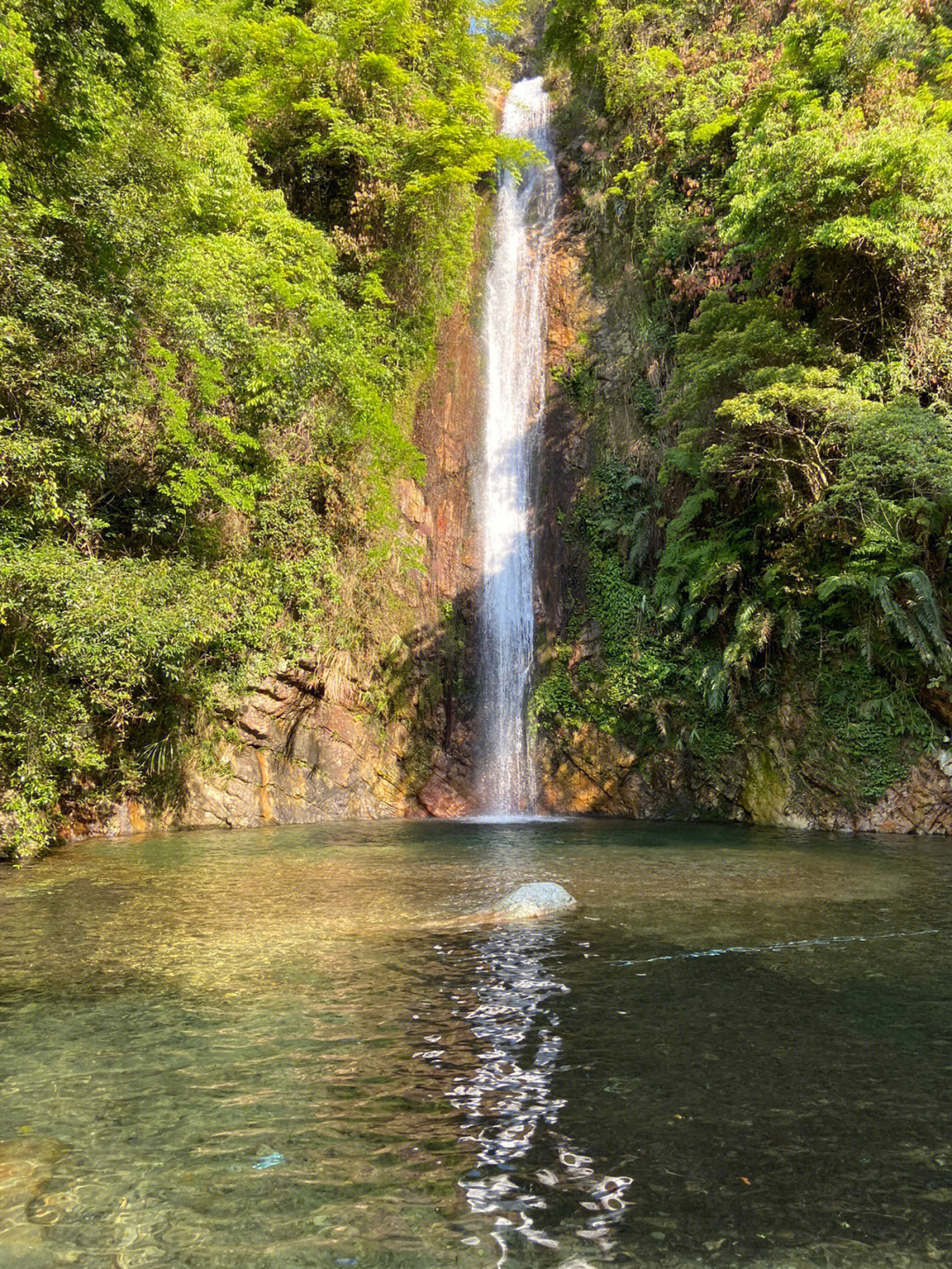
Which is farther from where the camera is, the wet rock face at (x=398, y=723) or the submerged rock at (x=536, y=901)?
the wet rock face at (x=398, y=723)

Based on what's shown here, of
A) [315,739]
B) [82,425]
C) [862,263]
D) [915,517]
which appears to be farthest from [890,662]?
[82,425]

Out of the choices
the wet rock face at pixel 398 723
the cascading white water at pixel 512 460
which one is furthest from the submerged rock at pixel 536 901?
the cascading white water at pixel 512 460

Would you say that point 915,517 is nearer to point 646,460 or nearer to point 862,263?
point 862,263

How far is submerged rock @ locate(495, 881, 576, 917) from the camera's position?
6469mm

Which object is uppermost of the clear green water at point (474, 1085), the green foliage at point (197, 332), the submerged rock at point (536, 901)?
the green foliage at point (197, 332)

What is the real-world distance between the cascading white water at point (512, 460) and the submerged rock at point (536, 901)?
34.2 ft

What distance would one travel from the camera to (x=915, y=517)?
39.6 ft

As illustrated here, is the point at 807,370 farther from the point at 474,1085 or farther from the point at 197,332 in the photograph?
the point at 474,1085

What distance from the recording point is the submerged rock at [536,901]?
6.47m

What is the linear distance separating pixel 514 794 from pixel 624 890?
32.8 ft

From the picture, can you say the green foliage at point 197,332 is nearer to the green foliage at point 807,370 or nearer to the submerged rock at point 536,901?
the green foliage at point 807,370

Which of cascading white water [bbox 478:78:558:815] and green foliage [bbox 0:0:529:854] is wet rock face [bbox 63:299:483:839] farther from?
green foliage [bbox 0:0:529:854]

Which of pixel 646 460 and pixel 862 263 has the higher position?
pixel 862 263

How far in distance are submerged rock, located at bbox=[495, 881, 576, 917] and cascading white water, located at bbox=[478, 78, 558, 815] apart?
1043 centimetres
